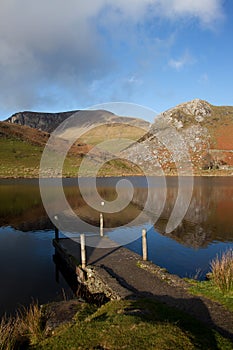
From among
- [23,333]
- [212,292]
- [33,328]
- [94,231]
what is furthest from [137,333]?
[94,231]

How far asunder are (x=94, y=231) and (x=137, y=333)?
24.4m

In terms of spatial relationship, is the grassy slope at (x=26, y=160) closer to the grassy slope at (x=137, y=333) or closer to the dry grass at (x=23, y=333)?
the dry grass at (x=23, y=333)

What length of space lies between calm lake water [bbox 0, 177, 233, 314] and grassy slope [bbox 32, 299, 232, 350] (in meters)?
7.90

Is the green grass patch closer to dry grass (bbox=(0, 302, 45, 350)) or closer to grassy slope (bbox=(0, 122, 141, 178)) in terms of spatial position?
dry grass (bbox=(0, 302, 45, 350))

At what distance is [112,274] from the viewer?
16234 millimetres

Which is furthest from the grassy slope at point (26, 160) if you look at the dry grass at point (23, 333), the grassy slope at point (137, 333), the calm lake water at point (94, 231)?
the grassy slope at point (137, 333)

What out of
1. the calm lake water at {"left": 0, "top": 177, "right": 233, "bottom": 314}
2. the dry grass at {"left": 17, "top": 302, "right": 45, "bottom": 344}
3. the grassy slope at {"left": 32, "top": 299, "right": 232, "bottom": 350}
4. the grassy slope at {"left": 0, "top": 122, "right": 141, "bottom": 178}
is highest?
the grassy slope at {"left": 0, "top": 122, "right": 141, "bottom": 178}

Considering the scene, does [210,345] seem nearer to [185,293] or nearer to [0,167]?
[185,293]

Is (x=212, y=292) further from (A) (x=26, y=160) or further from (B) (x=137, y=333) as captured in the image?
(A) (x=26, y=160)

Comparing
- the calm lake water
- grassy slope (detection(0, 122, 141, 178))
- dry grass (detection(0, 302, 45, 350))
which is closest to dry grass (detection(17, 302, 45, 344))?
dry grass (detection(0, 302, 45, 350))

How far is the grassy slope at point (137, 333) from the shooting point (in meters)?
7.42

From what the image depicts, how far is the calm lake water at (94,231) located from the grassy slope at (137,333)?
7.90m

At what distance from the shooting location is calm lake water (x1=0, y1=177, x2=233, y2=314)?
18312mm

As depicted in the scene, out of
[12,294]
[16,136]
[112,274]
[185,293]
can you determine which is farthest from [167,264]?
[16,136]
